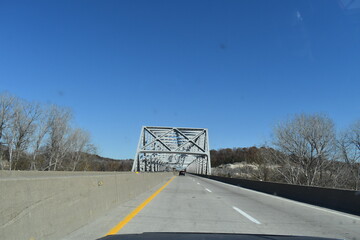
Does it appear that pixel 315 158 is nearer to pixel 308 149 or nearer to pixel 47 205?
pixel 308 149

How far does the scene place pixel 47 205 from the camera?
15.7 feet

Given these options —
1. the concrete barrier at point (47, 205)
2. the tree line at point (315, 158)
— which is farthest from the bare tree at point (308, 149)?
the concrete barrier at point (47, 205)

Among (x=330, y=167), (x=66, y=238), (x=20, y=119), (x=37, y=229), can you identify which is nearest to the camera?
(x=37, y=229)

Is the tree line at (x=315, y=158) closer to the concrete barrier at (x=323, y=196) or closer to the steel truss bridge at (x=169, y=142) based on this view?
the concrete barrier at (x=323, y=196)

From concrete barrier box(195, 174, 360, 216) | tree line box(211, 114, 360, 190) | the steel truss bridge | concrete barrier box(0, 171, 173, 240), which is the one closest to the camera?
concrete barrier box(0, 171, 173, 240)

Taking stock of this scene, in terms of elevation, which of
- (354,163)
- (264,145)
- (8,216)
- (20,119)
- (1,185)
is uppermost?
(20,119)

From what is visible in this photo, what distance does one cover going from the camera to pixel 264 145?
41.2 metres

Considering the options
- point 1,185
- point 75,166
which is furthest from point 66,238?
point 75,166

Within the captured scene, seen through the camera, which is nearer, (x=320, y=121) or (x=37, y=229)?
(x=37, y=229)

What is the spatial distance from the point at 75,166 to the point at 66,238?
6614cm

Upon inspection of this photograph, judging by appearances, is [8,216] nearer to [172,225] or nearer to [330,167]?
[172,225]

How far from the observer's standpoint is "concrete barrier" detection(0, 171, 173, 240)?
3.85m

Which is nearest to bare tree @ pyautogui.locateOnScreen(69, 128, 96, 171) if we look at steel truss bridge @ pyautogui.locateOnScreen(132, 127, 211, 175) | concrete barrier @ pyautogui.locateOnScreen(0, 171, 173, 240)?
steel truss bridge @ pyautogui.locateOnScreen(132, 127, 211, 175)

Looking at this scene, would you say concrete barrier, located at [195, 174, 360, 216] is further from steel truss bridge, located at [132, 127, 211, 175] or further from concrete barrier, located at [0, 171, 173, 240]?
steel truss bridge, located at [132, 127, 211, 175]
